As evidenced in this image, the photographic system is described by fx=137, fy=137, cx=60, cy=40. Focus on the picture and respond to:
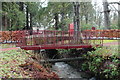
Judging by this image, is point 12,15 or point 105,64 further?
point 12,15

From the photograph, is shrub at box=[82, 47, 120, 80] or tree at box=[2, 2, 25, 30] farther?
tree at box=[2, 2, 25, 30]

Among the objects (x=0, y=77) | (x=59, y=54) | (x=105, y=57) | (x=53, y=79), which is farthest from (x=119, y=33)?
(x=0, y=77)

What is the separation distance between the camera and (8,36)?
11.9 meters

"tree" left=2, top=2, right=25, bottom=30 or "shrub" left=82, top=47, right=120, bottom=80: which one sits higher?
"tree" left=2, top=2, right=25, bottom=30

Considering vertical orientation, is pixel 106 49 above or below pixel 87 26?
below

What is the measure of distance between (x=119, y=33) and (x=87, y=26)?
Answer: 904 centimetres

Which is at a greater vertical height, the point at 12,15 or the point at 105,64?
the point at 12,15

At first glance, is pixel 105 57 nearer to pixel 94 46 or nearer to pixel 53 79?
pixel 94 46

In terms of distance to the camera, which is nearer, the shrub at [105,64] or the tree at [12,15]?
the shrub at [105,64]

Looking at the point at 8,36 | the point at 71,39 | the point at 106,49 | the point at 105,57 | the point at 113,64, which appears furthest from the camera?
the point at 8,36

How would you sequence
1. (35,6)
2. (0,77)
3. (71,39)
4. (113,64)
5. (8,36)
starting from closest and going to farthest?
(0,77)
(113,64)
(71,39)
(8,36)
(35,6)

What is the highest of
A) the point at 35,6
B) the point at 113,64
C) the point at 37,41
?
the point at 35,6

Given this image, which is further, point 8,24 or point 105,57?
point 8,24

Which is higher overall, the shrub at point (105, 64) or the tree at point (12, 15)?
the tree at point (12, 15)
